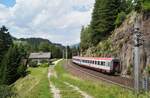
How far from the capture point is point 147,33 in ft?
174

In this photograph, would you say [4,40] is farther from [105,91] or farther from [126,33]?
[105,91]

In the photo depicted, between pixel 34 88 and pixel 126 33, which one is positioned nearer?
pixel 34 88

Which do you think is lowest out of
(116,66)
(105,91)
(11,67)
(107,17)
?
(105,91)

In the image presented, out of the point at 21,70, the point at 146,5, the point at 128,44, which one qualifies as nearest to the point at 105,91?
the point at 146,5

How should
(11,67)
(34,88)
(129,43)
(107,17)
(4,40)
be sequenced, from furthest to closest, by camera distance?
(4,40)
(107,17)
(11,67)
(129,43)
(34,88)

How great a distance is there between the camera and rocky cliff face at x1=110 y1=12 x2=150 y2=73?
51.2 meters

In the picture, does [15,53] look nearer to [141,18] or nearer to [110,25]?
[110,25]

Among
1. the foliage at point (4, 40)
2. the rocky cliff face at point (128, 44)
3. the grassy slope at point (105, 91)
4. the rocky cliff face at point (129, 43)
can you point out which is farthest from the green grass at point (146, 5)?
the foliage at point (4, 40)

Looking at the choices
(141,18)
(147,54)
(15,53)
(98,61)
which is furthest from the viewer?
(15,53)

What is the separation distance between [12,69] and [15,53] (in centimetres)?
490

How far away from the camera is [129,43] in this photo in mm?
59719

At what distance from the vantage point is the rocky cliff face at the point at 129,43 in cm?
5122

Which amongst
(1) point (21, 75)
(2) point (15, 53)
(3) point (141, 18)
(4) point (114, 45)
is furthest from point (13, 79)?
(3) point (141, 18)

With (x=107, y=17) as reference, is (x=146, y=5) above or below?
below
